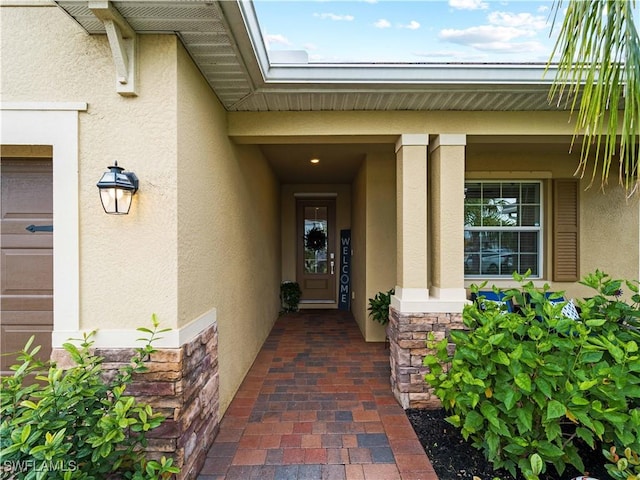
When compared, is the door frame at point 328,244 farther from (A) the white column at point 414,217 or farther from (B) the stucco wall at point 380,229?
(A) the white column at point 414,217

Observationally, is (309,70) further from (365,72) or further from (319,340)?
(319,340)

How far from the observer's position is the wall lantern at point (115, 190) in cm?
175

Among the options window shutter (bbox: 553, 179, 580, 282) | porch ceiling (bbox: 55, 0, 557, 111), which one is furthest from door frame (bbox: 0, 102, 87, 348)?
window shutter (bbox: 553, 179, 580, 282)

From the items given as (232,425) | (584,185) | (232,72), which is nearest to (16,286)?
(232,425)

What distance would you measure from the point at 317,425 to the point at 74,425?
1676mm

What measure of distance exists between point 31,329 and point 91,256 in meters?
0.77

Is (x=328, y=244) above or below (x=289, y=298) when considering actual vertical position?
above

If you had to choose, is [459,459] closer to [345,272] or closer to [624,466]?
[624,466]

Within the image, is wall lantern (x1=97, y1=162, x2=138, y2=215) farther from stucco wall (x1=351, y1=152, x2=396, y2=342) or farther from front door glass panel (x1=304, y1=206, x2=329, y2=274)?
front door glass panel (x1=304, y1=206, x2=329, y2=274)

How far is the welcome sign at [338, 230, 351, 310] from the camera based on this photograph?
638cm

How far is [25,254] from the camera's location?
2.07m

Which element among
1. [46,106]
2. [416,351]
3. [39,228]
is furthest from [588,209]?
[39,228]

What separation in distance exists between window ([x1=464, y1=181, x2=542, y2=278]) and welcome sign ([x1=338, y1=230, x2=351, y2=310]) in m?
2.56

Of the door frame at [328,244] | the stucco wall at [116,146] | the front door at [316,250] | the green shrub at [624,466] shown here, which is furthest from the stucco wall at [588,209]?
the stucco wall at [116,146]
